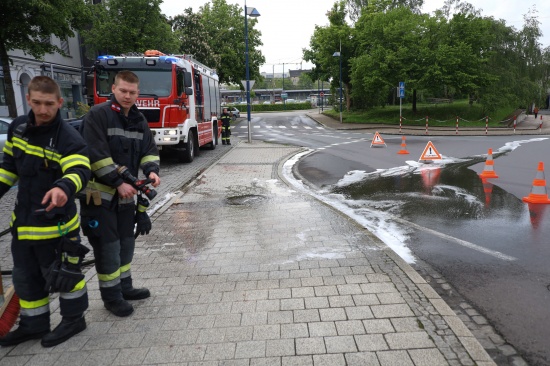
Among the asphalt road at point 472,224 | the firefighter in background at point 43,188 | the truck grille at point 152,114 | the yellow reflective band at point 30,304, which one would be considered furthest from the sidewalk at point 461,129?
the yellow reflective band at point 30,304

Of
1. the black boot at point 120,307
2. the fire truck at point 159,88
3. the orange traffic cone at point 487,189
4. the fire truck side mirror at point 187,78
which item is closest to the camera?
the black boot at point 120,307

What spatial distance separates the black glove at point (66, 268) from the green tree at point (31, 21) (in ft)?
45.6

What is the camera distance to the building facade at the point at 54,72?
23.1 m

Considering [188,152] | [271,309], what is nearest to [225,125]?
[188,152]

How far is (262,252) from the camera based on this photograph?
17.6 feet

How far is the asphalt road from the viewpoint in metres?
3.84

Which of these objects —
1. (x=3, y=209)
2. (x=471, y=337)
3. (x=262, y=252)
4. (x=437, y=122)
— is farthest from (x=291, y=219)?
(x=437, y=122)

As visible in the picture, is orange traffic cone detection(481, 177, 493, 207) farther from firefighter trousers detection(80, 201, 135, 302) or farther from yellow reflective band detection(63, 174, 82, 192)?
yellow reflective band detection(63, 174, 82, 192)

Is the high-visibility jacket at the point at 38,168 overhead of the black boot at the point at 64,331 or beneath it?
overhead

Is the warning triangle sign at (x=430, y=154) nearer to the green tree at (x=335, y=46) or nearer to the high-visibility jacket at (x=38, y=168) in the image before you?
the high-visibility jacket at (x=38, y=168)

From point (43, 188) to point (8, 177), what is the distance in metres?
0.31

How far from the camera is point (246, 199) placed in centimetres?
871

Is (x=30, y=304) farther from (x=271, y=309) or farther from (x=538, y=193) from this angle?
(x=538, y=193)

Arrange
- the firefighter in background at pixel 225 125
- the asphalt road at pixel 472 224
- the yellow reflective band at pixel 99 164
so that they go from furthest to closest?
the firefighter in background at pixel 225 125
the asphalt road at pixel 472 224
the yellow reflective band at pixel 99 164
